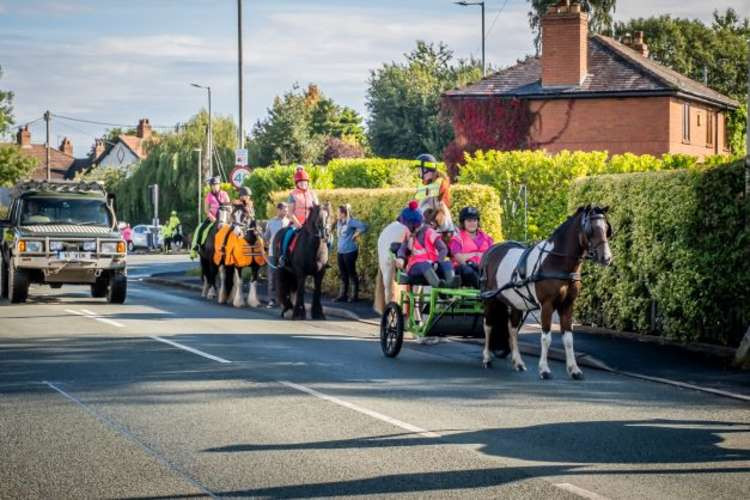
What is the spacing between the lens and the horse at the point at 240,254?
25266 millimetres

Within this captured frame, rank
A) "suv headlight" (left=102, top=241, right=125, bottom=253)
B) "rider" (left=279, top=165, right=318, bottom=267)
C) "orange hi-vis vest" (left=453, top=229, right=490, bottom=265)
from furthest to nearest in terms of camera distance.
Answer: "suv headlight" (left=102, top=241, right=125, bottom=253)
"rider" (left=279, top=165, right=318, bottom=267)
"orange hi-vis vest" (left=453, top=229, right=490, bottom=265)

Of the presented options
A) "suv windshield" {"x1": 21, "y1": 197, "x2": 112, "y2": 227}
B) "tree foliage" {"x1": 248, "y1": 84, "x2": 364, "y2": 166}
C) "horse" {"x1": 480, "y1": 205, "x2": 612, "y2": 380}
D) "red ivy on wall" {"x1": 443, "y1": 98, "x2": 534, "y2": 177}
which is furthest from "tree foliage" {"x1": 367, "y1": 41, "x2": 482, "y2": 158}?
"horse" {"x1": 480, "y1": 205, "x2": 612, "y2": 380}

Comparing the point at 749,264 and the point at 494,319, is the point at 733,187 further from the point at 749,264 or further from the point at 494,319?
the point at 494,319

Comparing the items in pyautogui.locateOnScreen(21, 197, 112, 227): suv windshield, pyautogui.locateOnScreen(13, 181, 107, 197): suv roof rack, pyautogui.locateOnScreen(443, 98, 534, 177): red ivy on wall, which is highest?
pyautogui.locateOnScreen(443, 98, 534, 177): red ivy on wall

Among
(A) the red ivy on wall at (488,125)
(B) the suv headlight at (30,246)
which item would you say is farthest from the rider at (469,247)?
(A) the red ivy on wall at (488,125)

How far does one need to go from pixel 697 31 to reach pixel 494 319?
70.8 metres

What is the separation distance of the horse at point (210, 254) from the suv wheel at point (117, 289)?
223cm

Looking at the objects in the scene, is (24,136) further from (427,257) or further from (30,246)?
(427,257)

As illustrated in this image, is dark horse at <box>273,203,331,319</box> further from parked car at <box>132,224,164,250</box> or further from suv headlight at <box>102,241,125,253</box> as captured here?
parked car at <box>132,224,164,250</box>

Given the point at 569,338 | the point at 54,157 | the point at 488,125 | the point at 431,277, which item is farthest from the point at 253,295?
the point at 54,157

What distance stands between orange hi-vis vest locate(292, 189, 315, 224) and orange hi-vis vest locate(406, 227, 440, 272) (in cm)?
691

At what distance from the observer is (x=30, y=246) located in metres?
25.0

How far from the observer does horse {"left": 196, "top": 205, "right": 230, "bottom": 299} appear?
2695 centimetres

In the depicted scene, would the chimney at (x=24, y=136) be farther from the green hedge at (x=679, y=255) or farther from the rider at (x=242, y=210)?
the green hedge at (x=679, y=255)
